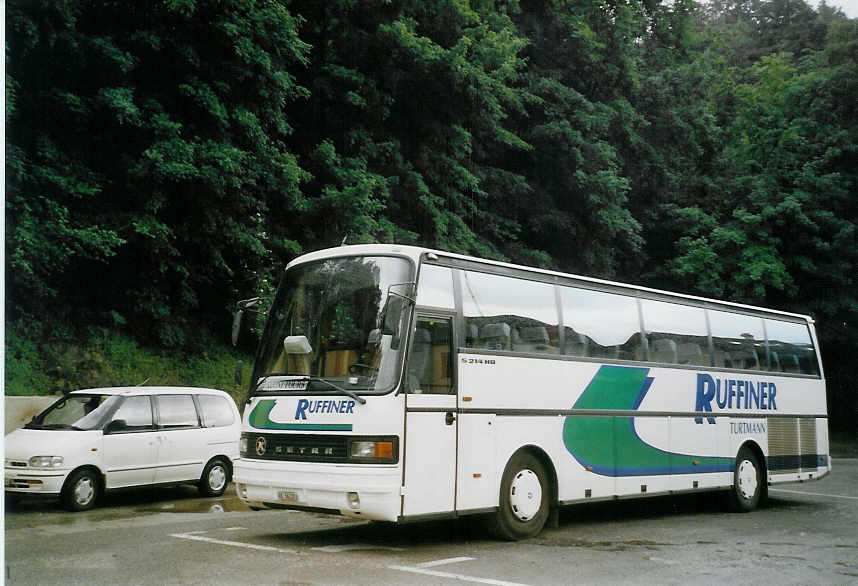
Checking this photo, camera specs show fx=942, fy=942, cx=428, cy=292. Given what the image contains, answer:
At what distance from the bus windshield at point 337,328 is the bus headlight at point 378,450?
52 centimetres

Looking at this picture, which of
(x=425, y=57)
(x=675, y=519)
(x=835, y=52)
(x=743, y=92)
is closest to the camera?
(x=675, y=519)

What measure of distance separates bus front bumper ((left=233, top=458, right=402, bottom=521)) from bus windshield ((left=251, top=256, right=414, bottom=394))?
82 cm

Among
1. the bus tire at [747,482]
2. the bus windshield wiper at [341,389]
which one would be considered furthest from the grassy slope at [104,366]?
the bus tire at [747,482]

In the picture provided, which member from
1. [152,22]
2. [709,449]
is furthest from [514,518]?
[152,22]

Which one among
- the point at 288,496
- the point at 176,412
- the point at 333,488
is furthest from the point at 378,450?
the point at 176,412

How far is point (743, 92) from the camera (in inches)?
1624

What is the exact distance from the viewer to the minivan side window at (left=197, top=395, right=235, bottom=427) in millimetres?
16219

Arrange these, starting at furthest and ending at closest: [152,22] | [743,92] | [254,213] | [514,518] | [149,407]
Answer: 1. [743,92]
2. [254,213]
3. [152,22]
4. [149,407]
5. [514,518]

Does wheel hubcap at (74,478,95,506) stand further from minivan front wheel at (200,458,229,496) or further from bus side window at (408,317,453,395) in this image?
bus side window at (408,317,453,395)

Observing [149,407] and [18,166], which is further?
[18,166]

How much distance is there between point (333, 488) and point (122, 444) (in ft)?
20.4

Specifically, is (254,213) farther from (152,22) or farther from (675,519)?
(675,519)

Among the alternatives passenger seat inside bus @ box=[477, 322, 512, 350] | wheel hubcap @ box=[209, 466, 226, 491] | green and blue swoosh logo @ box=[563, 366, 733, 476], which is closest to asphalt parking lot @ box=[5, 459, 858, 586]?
green and blue swoosh logo @ box=[563, 366, 733, 476]

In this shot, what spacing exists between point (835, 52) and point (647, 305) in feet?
94.3
